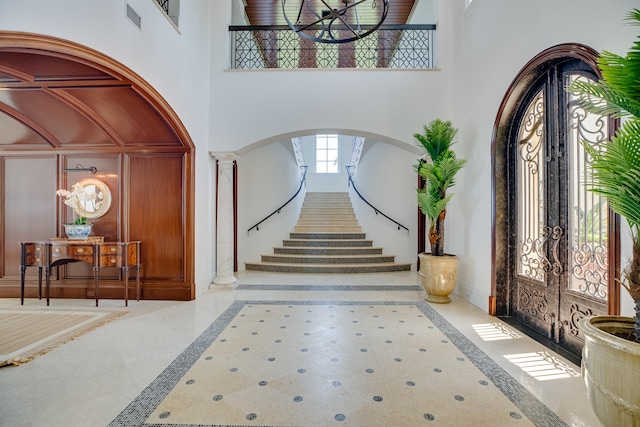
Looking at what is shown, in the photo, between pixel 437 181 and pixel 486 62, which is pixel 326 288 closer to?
pixel 437 181

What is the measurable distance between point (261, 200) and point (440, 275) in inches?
185

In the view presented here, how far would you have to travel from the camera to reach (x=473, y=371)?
8.04ft

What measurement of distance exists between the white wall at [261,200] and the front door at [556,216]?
514 centimetres

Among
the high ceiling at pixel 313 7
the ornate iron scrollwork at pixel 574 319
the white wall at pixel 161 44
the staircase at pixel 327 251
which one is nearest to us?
the white wall at pixel 161 44

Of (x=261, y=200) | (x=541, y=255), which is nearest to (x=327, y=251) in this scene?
(x=261, y=200)

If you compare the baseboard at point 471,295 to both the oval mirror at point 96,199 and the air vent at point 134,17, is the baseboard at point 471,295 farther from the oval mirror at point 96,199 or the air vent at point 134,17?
the oval mirror at point 96,199

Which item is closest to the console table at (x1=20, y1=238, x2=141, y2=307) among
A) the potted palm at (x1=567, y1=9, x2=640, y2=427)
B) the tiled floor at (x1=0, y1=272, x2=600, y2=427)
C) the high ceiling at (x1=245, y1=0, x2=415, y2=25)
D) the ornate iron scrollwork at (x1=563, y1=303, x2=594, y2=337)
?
the tiled floor at (x1=0, y1=272, x2=600, y2=427)

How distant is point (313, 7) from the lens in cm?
773

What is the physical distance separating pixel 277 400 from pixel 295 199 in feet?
23.8

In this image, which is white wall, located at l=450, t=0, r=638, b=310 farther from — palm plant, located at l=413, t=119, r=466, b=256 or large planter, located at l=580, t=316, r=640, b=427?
large planter, located at l=580, t=316, r=640, b=427

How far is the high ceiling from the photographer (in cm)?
725

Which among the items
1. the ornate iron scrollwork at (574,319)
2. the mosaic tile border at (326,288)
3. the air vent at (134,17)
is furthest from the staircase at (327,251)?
the air vent at (134,17)

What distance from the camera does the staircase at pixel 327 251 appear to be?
21.9ft

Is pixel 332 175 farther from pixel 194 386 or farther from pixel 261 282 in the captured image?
pixel 194 386
